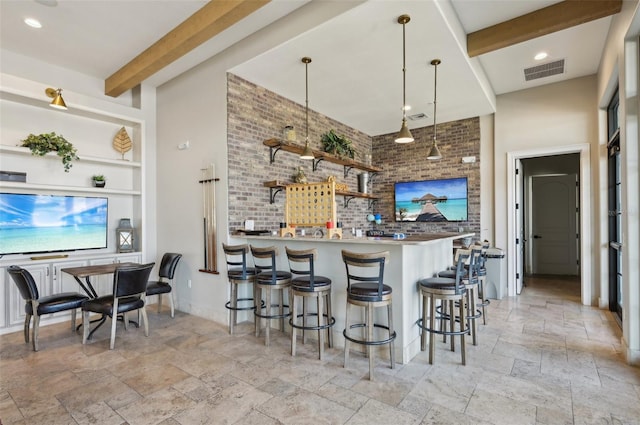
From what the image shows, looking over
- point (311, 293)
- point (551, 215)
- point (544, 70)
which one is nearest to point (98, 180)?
point (311, 293)

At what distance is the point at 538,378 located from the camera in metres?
2.66

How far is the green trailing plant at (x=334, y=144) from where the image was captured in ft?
18.9

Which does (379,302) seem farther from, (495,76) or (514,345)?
(495,76)

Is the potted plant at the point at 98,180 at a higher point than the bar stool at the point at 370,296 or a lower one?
higher

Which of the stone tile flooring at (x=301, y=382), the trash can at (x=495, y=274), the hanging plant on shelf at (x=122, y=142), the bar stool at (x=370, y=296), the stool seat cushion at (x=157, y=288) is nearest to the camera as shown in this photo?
the stone tile flooring at (x=301, y=382)

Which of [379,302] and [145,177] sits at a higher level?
[145,177]

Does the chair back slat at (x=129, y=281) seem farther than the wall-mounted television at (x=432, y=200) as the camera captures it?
No

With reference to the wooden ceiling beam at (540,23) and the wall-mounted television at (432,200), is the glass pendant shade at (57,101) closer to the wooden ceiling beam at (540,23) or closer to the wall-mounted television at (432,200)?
the wooden ceiling beam at (540,23)

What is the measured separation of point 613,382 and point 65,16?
20.7 feet

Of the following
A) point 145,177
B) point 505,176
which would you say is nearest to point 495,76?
point 505,176

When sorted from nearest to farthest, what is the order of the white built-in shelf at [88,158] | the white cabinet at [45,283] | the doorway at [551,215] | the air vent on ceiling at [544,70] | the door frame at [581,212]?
the white cabinet at [45,283] < the white built-in shelf at [88,158] < the air vent on ceiling at [544,70] < the door frame at [581,212] < the doorway at [551,215]

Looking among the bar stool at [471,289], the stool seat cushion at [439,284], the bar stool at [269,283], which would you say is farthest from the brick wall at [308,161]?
the bar stool at [471,289]

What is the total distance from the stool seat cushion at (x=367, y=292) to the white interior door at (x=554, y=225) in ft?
21.4

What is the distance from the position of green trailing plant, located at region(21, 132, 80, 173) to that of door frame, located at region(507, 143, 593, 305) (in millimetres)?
6787
